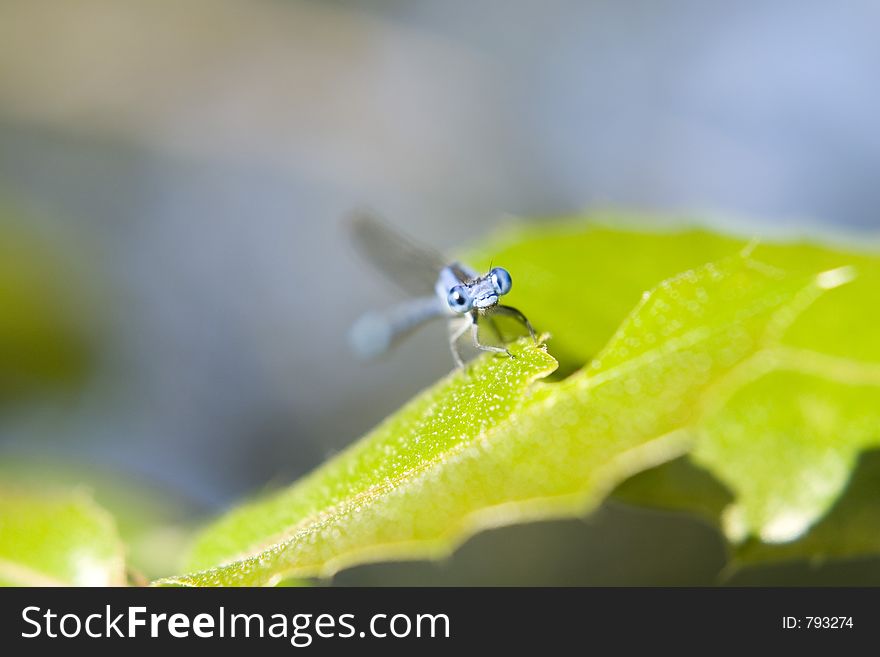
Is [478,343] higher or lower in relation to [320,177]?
lower

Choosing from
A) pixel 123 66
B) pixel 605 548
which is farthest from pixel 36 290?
pixel 605 548

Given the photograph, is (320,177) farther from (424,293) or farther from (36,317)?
(424,293)

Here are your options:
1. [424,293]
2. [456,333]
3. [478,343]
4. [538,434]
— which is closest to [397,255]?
[424,293]

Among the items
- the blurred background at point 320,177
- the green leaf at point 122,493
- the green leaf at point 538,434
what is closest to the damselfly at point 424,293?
the green leaf at point 538,434

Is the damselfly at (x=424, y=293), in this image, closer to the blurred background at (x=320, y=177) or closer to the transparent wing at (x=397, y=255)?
the transparent wing at (x=397, y=255)
